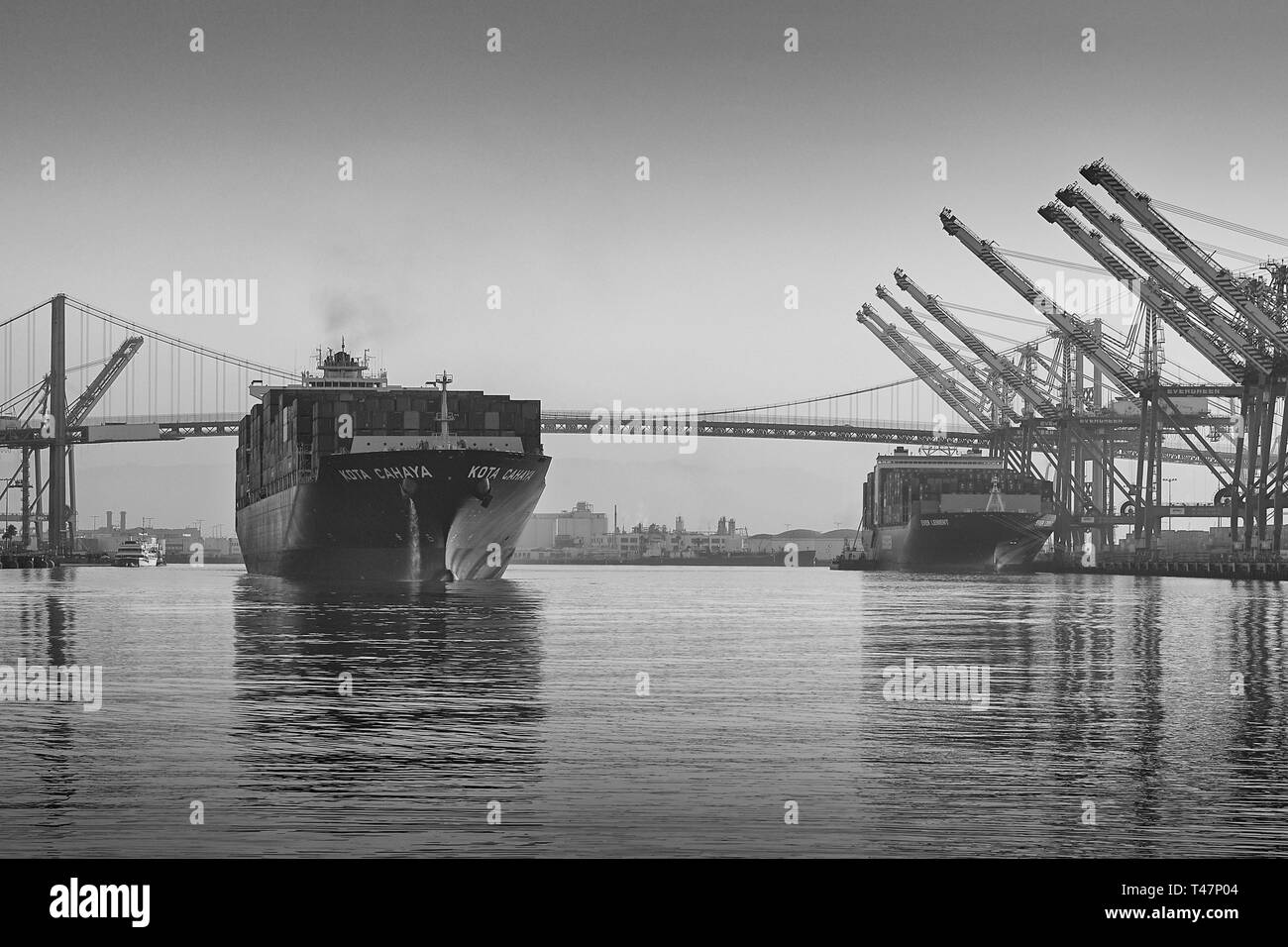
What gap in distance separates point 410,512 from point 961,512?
81.4 meters

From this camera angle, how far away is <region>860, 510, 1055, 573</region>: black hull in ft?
436

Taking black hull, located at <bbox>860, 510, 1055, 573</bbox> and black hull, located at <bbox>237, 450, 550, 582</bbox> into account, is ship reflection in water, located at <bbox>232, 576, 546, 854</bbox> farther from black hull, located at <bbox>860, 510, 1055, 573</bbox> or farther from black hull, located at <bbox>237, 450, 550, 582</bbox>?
black hull, located at <bbox>860, 510, 1055, 573</bbox>

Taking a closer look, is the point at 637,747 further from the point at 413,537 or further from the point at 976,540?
the point at 976,540

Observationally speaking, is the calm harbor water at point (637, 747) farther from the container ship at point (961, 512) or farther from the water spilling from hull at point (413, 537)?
the container ship at point (961, 512)

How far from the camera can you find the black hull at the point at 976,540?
132875 millimetres

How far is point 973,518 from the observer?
132625mm

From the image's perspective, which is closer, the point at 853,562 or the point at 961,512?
the point at 961,512

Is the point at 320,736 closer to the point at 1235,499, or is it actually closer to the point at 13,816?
the point at 13,816

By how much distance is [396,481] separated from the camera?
62.0m

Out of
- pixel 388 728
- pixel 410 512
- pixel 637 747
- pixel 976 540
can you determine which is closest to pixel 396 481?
pixel 410 512

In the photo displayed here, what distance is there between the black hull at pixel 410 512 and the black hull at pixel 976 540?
7120 centimetres

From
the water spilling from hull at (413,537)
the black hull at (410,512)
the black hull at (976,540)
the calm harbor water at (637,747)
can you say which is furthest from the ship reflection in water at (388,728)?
the black hull at (976,540)
